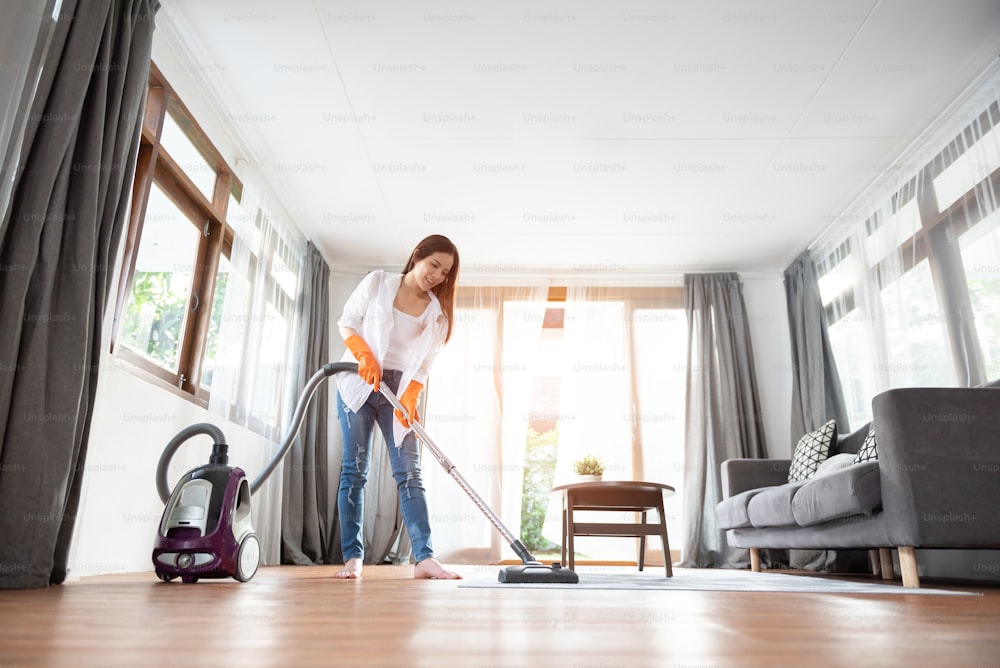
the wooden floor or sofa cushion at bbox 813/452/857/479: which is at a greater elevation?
sofa cushion at bbox 813/452/857/479

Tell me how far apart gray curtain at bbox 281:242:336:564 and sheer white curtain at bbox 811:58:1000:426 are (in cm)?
357

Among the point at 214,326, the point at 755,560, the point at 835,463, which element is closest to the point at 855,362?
the point at 835,463

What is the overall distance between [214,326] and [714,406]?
354cm

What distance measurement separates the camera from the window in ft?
9.29

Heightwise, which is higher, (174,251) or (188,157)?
(188,157)

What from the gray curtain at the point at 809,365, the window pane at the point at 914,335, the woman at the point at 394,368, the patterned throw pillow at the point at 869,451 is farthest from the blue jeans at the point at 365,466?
the gray curtain at the point at 809,365

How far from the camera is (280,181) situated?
4199mm

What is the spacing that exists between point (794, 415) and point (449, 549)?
2.65 metres

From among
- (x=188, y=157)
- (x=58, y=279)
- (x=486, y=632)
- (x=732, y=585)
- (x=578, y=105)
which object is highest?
(x=578, y=105)

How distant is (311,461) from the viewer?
15.1ft

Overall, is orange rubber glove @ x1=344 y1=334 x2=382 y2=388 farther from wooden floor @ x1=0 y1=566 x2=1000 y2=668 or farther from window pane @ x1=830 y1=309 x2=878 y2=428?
window pane @ x1=830 y1=309 x2=878 y2=428

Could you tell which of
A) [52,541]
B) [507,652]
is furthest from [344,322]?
[507,652]

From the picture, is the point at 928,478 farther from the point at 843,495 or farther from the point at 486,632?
the point at 486,632

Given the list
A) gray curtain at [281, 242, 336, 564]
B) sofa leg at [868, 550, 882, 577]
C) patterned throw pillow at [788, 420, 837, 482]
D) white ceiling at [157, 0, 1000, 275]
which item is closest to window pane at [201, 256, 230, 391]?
white ceiling at [157, 0, 1000, 275]
